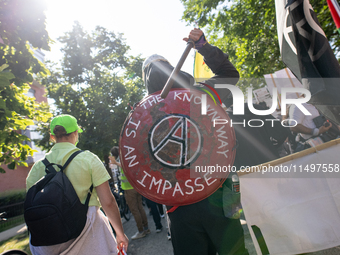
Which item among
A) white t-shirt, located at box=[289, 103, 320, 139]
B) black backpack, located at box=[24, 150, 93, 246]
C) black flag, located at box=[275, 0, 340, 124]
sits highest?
black flag, located at box=[275, 0, 340, 124]

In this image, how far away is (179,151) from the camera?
52.2 inches

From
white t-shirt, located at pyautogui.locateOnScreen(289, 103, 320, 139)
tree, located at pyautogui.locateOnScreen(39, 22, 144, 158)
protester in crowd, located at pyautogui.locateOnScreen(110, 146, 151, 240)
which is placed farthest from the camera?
tree, located at pyautogui.locateOnScreen(39, 22, 144, 158)

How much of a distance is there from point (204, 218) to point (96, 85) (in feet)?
50.5

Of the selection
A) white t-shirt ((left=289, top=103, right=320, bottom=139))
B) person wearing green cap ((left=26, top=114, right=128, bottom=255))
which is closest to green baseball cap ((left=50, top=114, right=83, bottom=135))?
person wearing green cap ((left=26, top=114, right=128, bottom=255))

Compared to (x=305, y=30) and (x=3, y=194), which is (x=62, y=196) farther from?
(x=3, y=194)

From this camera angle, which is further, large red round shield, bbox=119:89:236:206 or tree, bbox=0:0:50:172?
tree, bbox=0:0:50:172

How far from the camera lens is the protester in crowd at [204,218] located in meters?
1.61

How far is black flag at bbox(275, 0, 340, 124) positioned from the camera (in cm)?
156

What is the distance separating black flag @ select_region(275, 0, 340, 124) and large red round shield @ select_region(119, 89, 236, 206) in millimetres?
724

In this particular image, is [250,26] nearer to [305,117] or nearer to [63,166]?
[305,117]

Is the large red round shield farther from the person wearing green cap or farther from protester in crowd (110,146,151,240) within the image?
protester in crowd (110,146,151,240)

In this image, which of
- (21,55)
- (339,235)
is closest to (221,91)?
(339,235)

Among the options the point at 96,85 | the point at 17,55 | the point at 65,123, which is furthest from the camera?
the point at 96,85

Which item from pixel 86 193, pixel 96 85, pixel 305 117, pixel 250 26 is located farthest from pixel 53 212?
pixel 96 85
